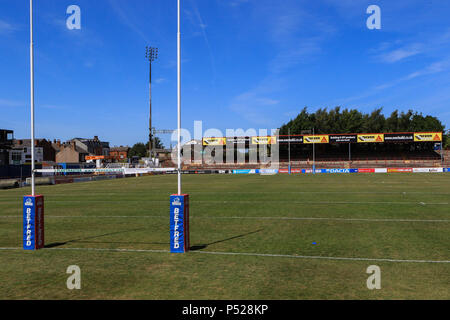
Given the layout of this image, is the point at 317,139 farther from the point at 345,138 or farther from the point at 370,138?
the point at 370,138

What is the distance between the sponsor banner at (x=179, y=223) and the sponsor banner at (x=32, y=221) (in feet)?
12.3

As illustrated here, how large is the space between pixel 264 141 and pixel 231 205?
57882 mm

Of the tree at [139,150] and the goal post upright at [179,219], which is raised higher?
the tree at [139,150]

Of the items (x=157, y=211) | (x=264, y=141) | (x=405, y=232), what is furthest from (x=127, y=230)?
(x=264, y=141)

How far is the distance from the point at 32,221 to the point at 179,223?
4.09 metres

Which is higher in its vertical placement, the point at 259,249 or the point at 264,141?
the point at 264,141

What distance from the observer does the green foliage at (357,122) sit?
316 ft

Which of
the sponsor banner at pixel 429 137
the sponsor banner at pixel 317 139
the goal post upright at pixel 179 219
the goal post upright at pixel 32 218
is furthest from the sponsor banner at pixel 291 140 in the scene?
the goal post upright at pixel 32 218

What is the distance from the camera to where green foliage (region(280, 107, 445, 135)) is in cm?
9625

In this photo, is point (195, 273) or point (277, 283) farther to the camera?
point (195, 273)

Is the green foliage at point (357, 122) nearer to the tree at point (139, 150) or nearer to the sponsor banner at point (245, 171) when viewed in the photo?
the sponsor banner at point (245, 171)

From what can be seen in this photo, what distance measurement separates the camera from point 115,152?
16500cm

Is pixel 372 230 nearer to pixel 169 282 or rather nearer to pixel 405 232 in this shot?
pixel 405 232

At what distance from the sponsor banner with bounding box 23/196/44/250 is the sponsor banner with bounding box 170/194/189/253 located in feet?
12.3
